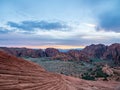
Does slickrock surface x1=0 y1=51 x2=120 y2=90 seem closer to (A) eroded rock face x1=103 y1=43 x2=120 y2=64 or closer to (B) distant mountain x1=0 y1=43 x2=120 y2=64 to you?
(B) distant mountain x1=0 y1=43 x2=120 y2=64

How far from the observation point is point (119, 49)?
4353 inches

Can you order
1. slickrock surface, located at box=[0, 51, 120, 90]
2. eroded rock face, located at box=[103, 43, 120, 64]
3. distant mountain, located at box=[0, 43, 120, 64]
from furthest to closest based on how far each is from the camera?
eroded rock face, located at box=[103, 43, 120, 64] → distant mountain, located at box=[0, 43, 120, 64] → slickrock surface, located at box=[0, 51, 120, 90]

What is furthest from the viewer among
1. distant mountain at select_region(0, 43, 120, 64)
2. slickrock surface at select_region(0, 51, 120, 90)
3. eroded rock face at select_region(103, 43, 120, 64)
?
eroded rock face at select_region(103, 43, 120, 64)

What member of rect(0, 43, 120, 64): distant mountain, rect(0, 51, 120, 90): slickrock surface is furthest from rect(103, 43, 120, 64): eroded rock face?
rect(0, 51, 120, 90): slickrock surface

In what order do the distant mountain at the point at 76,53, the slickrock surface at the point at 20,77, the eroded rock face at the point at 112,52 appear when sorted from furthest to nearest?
1. the eroded rock face at the point at 112,52
2. the distant mountain at the point at 76,53
3. the slickrock surface at the point at 20,77

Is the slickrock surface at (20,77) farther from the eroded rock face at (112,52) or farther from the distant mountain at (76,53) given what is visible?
the eroded rock face at (112,52)

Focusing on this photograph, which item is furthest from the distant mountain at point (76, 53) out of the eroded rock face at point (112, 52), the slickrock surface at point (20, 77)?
the slickrock surface at point (20, 77)

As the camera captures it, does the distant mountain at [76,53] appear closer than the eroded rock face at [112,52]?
Yes

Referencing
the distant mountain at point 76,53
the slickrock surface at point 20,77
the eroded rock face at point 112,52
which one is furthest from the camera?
the eroded rock face at point 112,52

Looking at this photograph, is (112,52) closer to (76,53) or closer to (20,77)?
(76,53)

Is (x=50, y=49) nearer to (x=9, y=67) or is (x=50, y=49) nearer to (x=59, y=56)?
(x=59, y=56)

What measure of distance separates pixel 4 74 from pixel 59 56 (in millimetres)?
94487

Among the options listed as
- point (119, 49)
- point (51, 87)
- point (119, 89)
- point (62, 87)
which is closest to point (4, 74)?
point (51, 87)

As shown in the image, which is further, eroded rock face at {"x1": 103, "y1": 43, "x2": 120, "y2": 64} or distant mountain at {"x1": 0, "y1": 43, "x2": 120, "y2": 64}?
eroded rock face at {"x1": 103, "y1": 43, "x2": 120, "y2": 64}
